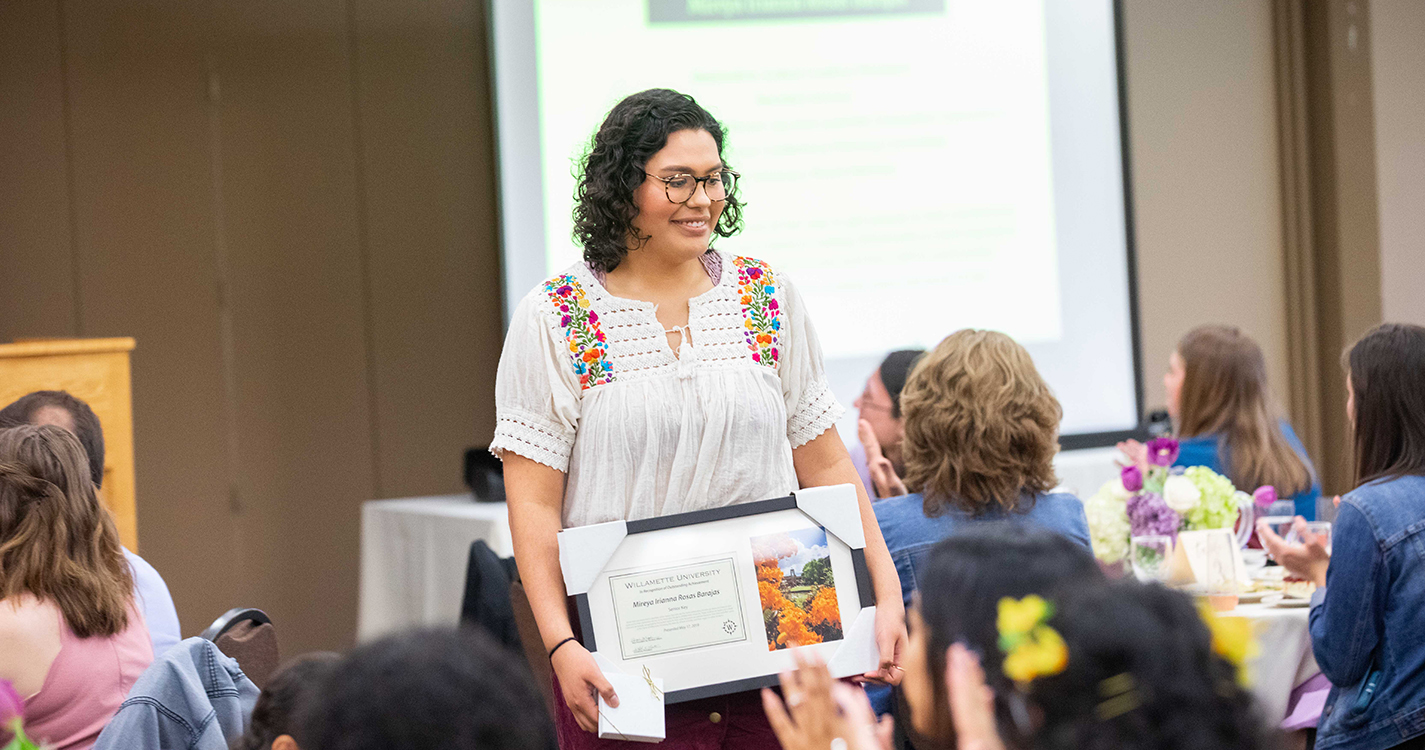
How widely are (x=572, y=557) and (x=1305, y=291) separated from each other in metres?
4.78

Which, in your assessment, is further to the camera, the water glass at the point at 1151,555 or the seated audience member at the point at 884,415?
the seated audience member at the point at 884,415

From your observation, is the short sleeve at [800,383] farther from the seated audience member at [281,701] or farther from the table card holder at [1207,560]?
the table card holder at [1207,560]

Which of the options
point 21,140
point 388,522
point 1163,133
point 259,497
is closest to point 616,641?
point 388,522

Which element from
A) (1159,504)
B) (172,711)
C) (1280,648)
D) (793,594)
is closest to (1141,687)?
(793,594)

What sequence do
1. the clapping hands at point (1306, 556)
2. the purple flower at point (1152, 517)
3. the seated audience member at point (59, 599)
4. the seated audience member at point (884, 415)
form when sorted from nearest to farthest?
the seated audience member at point (59, 599) → the clapping hands at point (1306, 556) → the purple flower at point (1152, 517) → the seated audience member at point (884, 415)

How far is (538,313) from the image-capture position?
64.6 inches

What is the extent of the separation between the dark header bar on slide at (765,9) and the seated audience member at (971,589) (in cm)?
365

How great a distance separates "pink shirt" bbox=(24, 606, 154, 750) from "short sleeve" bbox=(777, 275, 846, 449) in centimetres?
106

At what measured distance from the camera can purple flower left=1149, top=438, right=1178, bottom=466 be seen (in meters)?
2.80

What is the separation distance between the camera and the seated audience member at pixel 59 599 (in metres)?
1.75

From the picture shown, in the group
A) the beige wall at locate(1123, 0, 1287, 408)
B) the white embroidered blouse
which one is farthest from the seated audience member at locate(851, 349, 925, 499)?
the beige wall at locate(1123, 0, 1287, 408)

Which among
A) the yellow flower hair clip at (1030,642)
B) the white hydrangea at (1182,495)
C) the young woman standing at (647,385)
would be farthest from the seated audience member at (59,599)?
the white hydrangea at (1182,495)

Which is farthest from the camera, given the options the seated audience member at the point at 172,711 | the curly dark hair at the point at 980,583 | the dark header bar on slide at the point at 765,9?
the dark header bar on slide at the point at 765,9

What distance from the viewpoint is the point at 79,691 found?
1.77 meters
